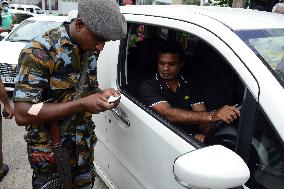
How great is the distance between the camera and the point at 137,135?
2311mm

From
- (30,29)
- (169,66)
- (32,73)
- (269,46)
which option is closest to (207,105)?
(169,66)

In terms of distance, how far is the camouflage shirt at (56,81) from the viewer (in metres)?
1.84

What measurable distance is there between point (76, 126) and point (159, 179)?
1.83ft

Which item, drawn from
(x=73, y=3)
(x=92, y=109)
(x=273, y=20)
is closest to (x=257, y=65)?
(x=273, y=20)

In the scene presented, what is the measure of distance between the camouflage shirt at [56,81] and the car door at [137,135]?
314 mm

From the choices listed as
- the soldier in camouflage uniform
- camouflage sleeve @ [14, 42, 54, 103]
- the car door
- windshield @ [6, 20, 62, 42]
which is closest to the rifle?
the soldier in camouflage uniform

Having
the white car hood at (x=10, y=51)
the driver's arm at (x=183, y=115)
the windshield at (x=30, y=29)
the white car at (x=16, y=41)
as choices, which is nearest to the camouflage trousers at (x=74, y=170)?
the driver's arm at (x=183, y=115)

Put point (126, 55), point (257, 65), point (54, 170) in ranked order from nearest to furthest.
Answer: point (257, 65) → point (54, 170) → point (126, 55)

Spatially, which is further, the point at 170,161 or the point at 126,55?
the point at 126,55

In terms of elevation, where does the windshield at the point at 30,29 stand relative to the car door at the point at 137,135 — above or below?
below

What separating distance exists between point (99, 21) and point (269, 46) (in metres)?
0.85

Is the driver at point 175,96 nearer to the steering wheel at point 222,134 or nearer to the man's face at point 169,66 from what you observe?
the man's face at point 169,66

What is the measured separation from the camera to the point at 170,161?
77.8 inches

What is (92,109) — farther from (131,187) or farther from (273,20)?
(273,20)
